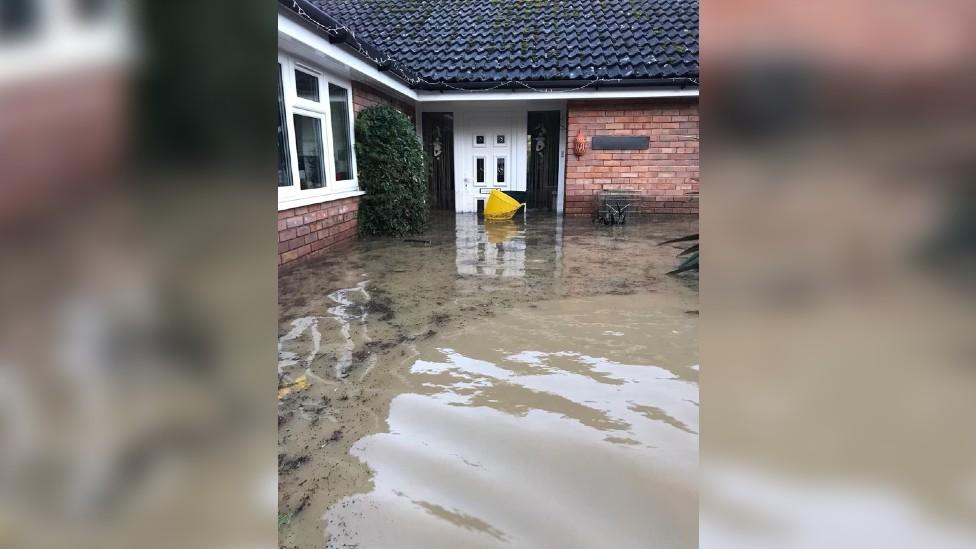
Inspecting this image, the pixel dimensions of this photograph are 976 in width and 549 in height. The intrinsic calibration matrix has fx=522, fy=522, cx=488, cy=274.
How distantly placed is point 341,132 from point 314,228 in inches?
68.2

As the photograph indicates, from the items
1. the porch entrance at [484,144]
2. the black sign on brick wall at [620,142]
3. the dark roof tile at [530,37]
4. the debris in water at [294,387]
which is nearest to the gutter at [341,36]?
the dark roof tile at [530,37]

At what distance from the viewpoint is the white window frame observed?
233 inches

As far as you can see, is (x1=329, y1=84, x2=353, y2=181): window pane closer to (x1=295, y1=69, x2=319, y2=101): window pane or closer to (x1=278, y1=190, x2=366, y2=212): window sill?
(x1=278, y1=190, x2=366, y2=212): window sill

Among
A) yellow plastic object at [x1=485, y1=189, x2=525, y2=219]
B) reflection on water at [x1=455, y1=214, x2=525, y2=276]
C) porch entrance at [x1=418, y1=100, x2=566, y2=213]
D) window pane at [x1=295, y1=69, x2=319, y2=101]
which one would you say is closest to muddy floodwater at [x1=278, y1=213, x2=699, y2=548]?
reflection on water at [x1=455, y1=214, x2=525, y2=276]

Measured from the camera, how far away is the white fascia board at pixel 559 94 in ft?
31.3

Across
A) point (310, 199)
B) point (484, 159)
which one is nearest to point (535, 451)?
point (310, 199)

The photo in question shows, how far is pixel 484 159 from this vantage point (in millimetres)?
11750

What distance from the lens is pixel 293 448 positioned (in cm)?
237

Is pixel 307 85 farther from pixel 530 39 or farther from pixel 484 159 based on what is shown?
pixel 530 39

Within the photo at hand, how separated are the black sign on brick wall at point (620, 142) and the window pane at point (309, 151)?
5.75 meters
